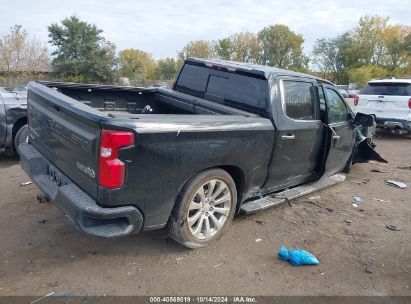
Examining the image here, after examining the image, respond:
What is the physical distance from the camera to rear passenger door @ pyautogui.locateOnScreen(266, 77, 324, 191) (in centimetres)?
423

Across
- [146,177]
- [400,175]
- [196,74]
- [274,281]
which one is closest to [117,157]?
[146,177]

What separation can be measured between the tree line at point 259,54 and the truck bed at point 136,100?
111 ft

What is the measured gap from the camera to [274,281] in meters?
3.35

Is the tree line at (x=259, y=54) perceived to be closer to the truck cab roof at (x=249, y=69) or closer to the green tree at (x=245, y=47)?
the green tree at (x=245, y=47)

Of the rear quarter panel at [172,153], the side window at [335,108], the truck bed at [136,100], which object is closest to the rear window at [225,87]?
the truck bed at [136,100]

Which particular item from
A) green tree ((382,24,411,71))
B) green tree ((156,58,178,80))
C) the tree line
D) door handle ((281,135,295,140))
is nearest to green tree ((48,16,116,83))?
the tree line

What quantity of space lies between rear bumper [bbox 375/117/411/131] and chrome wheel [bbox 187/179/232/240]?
26.2 feet

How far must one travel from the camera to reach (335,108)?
5348 millimetres

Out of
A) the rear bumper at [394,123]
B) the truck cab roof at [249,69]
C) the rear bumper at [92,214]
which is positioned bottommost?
the rear bumper at [92,214]

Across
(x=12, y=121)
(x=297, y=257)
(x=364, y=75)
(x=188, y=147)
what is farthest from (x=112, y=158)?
(x=364, y=75)

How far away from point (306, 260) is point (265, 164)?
1.11 meters

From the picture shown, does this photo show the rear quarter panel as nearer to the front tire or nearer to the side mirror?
the front tire

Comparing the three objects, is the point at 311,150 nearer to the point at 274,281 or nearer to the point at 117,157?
the point at 274,281

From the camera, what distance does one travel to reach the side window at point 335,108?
517 cm
